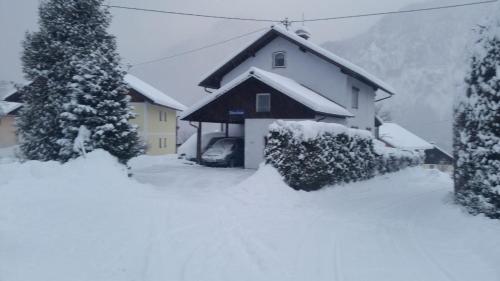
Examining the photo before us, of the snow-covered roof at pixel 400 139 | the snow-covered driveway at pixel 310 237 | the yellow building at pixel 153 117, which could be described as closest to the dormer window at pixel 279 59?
the yellow building at pixel 153 117

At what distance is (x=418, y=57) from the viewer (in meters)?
153

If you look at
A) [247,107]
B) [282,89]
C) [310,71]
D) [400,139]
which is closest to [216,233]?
[282,89]

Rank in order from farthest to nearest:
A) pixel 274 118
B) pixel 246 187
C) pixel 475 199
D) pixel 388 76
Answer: pixel 388 76 → pixel 274 118 → pixel 246 187 → pixel 475 199

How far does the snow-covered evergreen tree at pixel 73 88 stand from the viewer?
45.9 feet

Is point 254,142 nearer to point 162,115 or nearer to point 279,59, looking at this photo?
point 279,59

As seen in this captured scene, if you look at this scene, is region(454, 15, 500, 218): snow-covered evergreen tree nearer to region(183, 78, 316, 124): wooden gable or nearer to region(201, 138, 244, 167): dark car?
region(183, 78, 316, 124): wooden gable

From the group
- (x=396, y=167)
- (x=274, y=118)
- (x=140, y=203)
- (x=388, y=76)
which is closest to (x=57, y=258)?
(x=140, y=203)

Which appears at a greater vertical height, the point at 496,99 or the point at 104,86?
the point at 104,86

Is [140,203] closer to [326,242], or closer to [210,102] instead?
[326,242]

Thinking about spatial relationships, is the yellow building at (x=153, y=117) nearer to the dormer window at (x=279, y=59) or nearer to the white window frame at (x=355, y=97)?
the dormer window at (x=279, y=59)

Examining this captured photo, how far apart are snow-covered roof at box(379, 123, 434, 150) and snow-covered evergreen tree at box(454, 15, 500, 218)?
1658 inches

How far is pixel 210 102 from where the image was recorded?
22703 mm

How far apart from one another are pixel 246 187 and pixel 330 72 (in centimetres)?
1433

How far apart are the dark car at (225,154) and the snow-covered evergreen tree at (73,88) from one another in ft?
26.5
